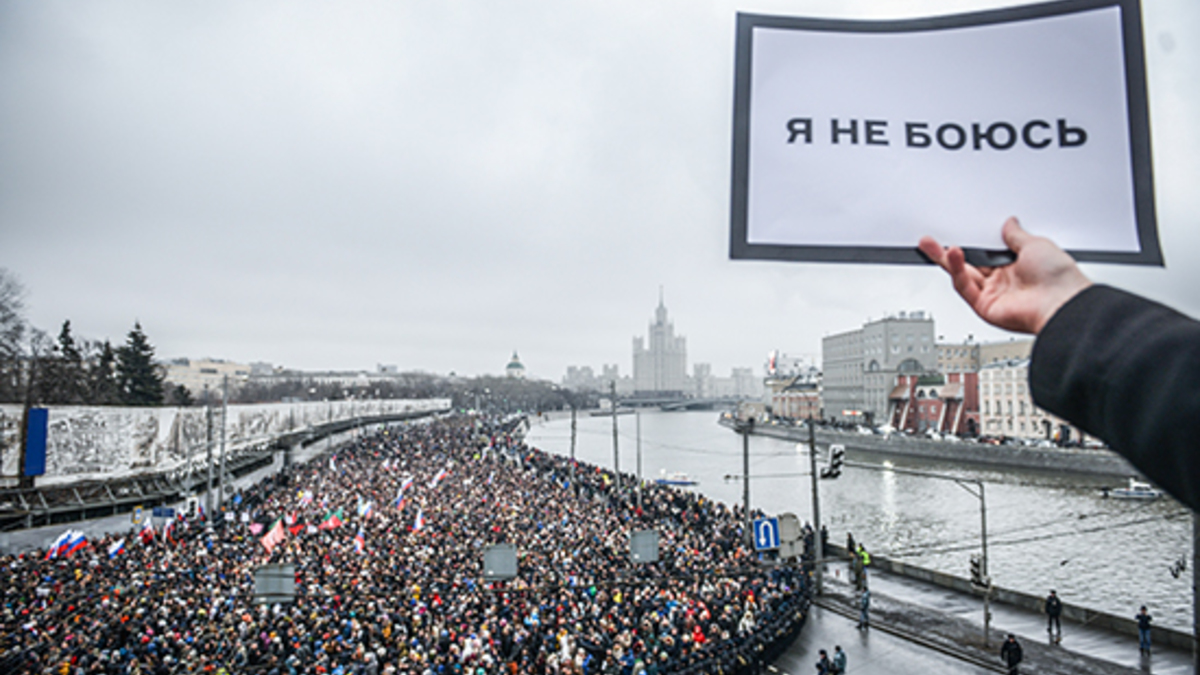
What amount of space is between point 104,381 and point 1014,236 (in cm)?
5960

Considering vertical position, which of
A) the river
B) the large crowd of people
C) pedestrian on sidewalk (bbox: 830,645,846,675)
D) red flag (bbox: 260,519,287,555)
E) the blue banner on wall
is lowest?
the river

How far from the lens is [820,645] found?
1658 cm

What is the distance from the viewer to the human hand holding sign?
1.52 meters

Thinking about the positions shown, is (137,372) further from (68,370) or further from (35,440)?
(35,440)

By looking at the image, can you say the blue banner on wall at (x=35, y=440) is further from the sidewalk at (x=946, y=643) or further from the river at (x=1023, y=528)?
the river at (x=1023, y=528)

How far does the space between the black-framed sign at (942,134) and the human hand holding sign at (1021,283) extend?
22 centimetres

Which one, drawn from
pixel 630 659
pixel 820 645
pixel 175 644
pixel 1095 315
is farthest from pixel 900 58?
pixel 820 645

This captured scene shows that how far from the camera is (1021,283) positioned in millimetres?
1632

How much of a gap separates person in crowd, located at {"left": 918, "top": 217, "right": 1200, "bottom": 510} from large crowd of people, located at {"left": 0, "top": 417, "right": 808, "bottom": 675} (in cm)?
1179

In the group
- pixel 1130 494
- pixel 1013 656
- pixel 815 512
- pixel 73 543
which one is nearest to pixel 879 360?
pixel 1130 494

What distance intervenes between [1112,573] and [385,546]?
2527 cm

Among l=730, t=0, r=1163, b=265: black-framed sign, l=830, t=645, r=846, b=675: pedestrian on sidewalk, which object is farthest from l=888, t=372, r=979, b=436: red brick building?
l=730, t=0, r=1163, b=265: black-framed sign

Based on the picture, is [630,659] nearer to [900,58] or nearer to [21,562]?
[900,58]

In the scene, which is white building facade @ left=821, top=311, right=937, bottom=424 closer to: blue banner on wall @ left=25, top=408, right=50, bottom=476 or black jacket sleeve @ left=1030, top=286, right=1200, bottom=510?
blue banner on wall @ left=25, top=408, right=50, bottom=476
